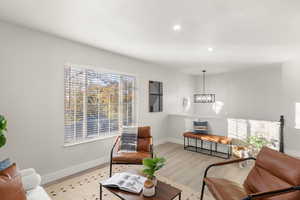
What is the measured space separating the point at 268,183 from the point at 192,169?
1648 millimetres

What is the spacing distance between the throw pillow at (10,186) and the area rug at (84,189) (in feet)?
3.61

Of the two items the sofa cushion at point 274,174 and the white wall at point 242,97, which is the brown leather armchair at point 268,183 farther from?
the white wall at point 242,97

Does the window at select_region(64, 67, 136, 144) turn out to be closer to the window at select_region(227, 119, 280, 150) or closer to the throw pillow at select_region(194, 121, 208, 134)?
the throw pillow at select_region(194, 121, 208, 134)

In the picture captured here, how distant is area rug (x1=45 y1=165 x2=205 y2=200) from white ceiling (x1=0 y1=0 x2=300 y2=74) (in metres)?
2.27

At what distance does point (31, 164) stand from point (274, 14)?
417cm

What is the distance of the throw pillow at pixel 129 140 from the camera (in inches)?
120

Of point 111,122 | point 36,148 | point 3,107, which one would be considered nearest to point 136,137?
point 111,122

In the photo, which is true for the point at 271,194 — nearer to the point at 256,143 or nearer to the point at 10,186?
the point at 10,186

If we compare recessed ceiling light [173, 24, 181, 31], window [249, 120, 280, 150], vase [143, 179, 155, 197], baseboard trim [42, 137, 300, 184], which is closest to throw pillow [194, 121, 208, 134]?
window [249, 120, 280, 150]

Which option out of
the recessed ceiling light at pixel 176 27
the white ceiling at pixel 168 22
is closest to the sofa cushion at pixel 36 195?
the white ceiling at pixel 168 22

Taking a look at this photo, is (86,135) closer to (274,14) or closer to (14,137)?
(14,137)

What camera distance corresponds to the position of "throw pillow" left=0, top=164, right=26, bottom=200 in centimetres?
121

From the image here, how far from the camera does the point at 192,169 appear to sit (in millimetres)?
3215

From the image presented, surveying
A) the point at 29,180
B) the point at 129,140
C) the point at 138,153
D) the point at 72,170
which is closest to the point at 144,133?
the point at 129,140
